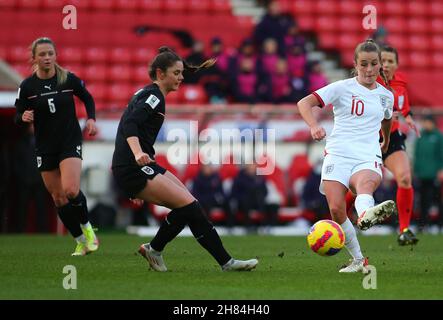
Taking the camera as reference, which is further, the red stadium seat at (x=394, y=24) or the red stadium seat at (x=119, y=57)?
the red stadium seat at (x=394, y=24)

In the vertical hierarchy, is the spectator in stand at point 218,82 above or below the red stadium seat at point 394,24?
below

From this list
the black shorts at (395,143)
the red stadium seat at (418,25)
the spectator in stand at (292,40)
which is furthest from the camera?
the red stadium seat at (418,25)

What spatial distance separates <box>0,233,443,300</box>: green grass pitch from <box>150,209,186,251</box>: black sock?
0.26m

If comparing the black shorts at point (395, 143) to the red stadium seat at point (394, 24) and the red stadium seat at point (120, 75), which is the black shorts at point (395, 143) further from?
the red stadium seat at point (394, 24)

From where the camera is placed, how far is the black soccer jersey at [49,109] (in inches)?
420

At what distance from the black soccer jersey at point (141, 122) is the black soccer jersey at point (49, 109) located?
88.8 inches

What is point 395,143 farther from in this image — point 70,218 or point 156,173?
point 156,173

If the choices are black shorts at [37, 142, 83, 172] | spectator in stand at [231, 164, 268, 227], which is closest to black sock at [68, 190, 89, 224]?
black shorts at [37, 142, 83, 172]

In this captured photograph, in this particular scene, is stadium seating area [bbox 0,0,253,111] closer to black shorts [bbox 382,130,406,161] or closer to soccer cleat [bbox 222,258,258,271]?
black shorts [bbox 382,130,406,161]

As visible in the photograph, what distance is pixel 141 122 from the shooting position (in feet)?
27.4

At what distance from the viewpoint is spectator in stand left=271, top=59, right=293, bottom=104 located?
19938mm

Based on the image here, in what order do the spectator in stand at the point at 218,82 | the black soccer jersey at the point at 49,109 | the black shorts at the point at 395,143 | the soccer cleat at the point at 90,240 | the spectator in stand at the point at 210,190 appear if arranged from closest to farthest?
the black soccer jersey at the point at 49,109, the soccer cleat at the point at 90,240, the black shorts at the point at 395,143, the spectator in stand at the point at 210,190, the spectator in stand at the point at 218,82

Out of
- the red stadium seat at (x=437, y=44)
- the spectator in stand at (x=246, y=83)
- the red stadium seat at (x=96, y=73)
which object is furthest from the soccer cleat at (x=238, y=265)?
the red stadium seat at (x=437, y=44)
